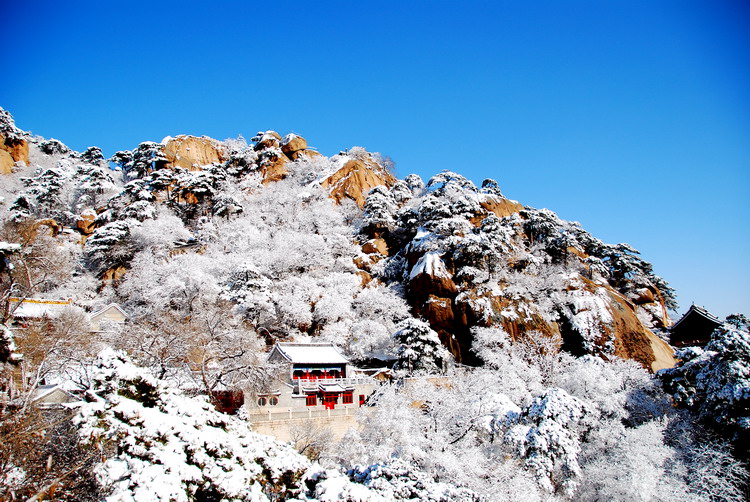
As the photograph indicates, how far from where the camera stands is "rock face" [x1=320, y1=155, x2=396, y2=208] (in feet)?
197

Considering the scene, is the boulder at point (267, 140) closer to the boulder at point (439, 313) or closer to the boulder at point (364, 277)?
the boulder at point (364, 277)

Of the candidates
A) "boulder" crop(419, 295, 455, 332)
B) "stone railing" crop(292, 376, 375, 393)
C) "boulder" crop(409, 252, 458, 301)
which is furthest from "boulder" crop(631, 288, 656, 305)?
"stone railing" crop(292, 376, 375, 393)

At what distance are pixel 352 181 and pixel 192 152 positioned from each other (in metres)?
34.1

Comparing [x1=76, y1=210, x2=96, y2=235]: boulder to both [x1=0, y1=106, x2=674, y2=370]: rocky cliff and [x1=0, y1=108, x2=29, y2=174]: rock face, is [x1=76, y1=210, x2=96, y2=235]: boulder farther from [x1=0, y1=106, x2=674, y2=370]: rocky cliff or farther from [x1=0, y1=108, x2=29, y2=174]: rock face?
[x1=0, y1=108, x2=29, y2=174]: rock face

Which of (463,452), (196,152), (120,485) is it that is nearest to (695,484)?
(463,452)

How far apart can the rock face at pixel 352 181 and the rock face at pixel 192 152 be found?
26537 millimetres

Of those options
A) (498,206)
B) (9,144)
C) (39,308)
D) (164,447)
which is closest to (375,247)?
(498,206)

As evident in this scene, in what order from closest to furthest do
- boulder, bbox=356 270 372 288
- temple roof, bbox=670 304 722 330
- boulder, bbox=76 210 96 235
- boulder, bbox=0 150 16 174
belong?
temple roof, bbox=670 304 722 330 → boulder, bbox=356 270 372 288 → boulder, bbox=76 210 96 235 → boulder, bbox=0 150 16 174

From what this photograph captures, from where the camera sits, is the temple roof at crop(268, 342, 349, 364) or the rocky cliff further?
the rocky cliff

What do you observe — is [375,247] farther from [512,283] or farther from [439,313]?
[512,283]

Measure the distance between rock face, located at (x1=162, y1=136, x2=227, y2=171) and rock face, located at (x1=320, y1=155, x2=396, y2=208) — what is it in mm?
26537

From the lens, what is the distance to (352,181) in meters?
61.7

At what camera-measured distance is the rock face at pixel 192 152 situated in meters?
68.9

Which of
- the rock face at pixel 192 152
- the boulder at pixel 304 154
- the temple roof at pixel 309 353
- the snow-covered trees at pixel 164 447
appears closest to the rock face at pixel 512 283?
the temple roof at pixel 309 353
